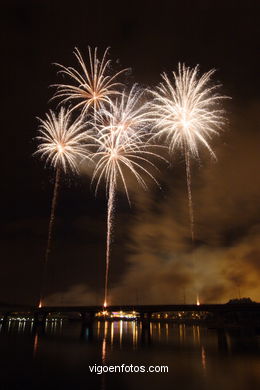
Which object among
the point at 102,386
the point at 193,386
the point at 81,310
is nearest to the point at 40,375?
the point at 102,386

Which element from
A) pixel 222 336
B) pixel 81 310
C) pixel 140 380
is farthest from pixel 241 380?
pixel 81 310

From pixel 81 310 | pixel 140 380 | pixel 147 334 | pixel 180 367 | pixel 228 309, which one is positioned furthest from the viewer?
pixel 81 310

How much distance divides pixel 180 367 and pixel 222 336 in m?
39.2

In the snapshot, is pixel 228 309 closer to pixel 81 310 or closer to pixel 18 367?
pixel 81 310

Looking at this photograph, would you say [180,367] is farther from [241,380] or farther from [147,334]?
[147,334]

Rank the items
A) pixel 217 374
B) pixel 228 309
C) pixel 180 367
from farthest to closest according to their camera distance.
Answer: pixel 228 309, pixel 180 367, pixel 217 374

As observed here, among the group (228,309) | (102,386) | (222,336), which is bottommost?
(102,386)

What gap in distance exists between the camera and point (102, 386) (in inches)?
1220

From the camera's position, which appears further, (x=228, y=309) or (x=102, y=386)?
(x=228, y=309)

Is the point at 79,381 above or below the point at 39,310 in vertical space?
below

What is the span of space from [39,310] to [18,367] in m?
82.6

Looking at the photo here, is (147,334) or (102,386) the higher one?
(147,334)

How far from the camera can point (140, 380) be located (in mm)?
33625

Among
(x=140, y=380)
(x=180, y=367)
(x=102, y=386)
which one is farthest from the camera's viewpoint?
(x=180, y=367)
